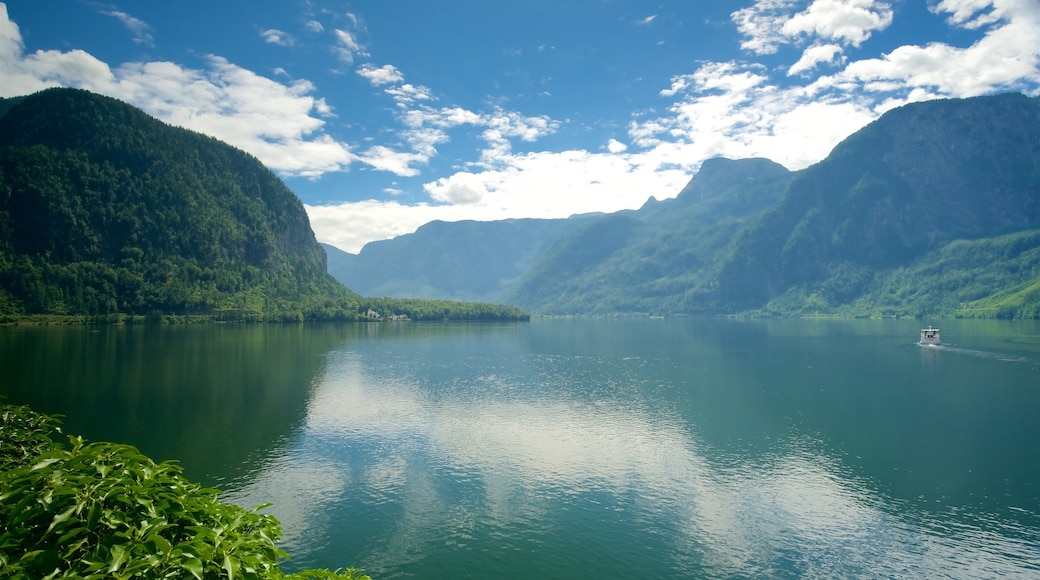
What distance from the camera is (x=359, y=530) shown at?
98.2ft

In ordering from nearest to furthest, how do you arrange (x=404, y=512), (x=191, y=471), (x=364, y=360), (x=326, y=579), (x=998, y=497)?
(x=326, y=579)
(x=404, y=512)
(x=998, y=497)
(x=191, y=471)
(x=364, y=360)

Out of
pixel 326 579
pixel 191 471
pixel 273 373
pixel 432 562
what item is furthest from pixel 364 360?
pixel 326 579

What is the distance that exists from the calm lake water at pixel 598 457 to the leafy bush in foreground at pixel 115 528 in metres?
20.6

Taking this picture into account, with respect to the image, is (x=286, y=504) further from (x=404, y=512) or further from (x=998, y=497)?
(x=998, y=497)

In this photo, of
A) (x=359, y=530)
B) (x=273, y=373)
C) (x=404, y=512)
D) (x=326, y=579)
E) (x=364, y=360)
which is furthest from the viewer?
(x=364, y=360)

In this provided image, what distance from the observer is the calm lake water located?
92.0 feet

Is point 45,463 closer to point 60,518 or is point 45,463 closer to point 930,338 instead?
point 60,518

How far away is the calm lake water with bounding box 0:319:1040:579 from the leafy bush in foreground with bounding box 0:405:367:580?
812 inches

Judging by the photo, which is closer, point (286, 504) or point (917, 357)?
point (286, 504)

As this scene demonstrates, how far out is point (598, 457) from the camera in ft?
144

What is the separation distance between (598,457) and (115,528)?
40.2m

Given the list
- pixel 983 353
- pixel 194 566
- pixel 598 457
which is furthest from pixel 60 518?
pixel 983 353

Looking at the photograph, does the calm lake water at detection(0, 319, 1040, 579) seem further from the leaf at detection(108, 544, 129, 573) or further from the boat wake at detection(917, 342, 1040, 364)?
the leaf at detection(108, 544, 129, 573)

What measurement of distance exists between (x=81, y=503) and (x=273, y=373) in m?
82.7
